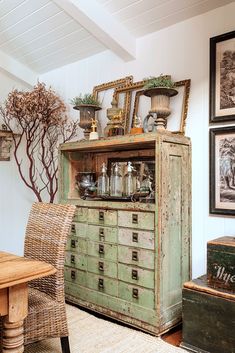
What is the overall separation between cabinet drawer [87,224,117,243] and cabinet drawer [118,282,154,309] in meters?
0.36

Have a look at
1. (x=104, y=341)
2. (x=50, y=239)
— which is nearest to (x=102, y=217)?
(x=50, y=239)

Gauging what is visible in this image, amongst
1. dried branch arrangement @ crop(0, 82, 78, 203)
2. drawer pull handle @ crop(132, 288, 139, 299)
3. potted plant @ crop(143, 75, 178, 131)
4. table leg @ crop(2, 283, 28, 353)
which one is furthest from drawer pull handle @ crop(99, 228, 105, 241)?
table leg @ crop(2, 283, 28, 353)

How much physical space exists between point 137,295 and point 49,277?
2.68ft

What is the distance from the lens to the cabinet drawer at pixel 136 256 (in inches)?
96.6

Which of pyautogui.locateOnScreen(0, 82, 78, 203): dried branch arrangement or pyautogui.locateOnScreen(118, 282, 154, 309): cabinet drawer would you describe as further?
pyautogui.locateOnScreen(0, 82, 78, 203): dried branch arrangement

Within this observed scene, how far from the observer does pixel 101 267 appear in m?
2.80

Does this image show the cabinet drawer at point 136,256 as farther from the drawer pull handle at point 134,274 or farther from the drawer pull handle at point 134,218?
the drawer pull handle at point 134,218

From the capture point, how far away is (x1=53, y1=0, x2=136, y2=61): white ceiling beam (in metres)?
2.69

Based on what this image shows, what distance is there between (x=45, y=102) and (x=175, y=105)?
1.48 metres

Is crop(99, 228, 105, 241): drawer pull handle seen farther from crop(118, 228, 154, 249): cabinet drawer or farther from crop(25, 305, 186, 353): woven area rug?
crop(25, 305, 186, 353): woven area rug

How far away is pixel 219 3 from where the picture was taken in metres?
2.56

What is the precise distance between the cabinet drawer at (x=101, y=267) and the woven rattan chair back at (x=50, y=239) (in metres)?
0.78

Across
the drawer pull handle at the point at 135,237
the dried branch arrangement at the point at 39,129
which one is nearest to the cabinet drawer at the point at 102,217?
the drawer pull handle at the point at 135,237

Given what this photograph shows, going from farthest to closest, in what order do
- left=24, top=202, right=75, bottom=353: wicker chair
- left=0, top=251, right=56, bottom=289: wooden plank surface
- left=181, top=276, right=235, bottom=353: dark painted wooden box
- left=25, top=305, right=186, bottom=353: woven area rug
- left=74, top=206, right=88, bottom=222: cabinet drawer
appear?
left=74, top=206, right=88, bottom=222: cabinet drawer → left=25, top=305, right=186, bottom=353: woven area rug → left=181, top=276, right=235, bottom=353: dark painted wooden box → left=24, top=202, right=75, bottom=353: wicker chair → left=0, top=251, right=56, bottom=289: wooden plank surface
